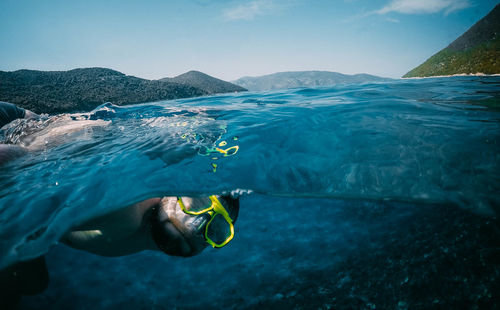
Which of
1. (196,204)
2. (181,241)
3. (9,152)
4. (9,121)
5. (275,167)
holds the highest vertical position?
(9,121)

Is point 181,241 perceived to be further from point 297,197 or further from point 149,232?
point 297,197

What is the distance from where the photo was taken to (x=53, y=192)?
9.04 ft

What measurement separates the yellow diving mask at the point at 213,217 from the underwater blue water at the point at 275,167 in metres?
0.19

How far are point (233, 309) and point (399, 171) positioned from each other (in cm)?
353

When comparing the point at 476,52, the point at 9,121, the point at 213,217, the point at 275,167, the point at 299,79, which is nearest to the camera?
the point at 213,217

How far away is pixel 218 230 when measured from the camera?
292 centimetres

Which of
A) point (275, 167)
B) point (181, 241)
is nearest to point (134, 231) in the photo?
point (181, 241)

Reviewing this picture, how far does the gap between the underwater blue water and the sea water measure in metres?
0.02

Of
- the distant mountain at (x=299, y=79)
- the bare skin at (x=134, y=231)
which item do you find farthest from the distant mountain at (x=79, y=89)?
the distant mountain at (x=299, y=79)

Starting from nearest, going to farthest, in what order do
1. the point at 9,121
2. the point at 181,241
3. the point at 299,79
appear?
the point at 181,241 → the point at 9,121 → the point at 299,79

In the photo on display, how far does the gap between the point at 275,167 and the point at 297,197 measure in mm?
782

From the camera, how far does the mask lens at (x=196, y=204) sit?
2871 mm

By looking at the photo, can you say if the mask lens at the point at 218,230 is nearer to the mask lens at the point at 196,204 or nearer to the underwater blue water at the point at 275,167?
the mask lens at the point at 196,204

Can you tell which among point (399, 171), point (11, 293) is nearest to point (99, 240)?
point (11, 293)
